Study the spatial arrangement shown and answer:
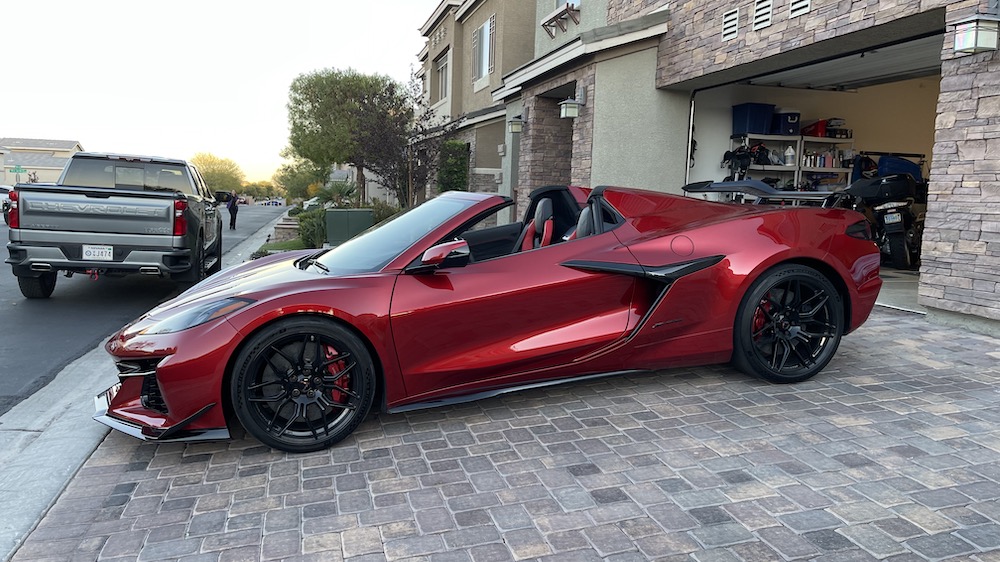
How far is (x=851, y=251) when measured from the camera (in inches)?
180

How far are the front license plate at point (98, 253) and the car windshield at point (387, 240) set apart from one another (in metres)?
4.19

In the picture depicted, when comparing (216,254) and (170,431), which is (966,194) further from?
(216,254)

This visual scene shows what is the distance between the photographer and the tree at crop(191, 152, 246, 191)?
459 ft

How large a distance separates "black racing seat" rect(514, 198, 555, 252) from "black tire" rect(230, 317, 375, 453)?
4.94 ft

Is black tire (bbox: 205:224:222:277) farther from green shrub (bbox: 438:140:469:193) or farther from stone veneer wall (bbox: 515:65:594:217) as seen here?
green shrub (bbox: 438:140:469:193)

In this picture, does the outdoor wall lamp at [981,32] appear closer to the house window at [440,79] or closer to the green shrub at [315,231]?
the green shrub at [315,231]

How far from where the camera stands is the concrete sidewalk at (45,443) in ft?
9.83

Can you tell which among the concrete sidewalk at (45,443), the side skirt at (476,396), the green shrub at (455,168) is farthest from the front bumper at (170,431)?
the green shrub at (455,168)

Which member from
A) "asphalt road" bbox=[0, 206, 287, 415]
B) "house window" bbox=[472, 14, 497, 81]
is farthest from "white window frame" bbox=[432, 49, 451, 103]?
"asphalt road" bbox=[0, 206, 287, 415]

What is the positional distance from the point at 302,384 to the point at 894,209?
9350 millimetres

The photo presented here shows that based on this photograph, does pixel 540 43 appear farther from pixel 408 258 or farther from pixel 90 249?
pixel 408 258

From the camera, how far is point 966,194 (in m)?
5.86

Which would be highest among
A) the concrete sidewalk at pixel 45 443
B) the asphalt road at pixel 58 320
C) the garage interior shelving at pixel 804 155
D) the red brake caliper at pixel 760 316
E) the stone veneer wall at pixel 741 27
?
the stone veneer wall at pixel 741 27

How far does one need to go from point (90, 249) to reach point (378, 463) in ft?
18.8
